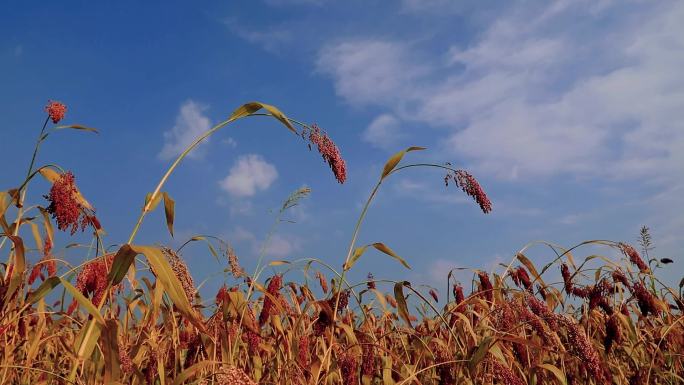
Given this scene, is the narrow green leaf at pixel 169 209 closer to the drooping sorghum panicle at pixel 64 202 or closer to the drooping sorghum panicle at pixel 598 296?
the drooping sorghum panicle at pixel 64 202

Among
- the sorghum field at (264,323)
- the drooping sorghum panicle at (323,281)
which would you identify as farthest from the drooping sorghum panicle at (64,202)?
the drooping sorghum panicle at (323,281)

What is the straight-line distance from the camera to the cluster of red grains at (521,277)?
407 centimetres

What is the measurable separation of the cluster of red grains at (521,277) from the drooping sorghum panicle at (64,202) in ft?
9.47

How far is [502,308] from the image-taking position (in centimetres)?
329

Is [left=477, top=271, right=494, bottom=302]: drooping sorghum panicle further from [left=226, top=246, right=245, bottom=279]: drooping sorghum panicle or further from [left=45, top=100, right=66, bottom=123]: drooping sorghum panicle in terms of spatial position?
[left=45, top=100, right=66, bottom=123]: drooping sorghum panicle

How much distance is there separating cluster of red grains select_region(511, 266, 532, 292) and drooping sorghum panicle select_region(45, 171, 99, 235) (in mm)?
2888

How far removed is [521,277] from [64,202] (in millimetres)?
2992

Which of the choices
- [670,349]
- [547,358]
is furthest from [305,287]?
[670,349]

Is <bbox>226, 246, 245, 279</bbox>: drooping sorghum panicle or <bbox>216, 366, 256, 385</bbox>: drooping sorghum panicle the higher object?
<bbox>226, 246, 245, 279</bbox>: drooping sorghum panicle

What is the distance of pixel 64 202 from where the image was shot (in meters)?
2.41

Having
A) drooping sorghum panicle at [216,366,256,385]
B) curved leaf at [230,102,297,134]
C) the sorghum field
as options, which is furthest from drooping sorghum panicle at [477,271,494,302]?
drooping sorghum panicle at [216,366,256,385]

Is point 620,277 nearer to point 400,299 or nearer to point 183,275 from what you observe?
point 400,299

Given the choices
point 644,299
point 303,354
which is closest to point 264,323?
point 303,354

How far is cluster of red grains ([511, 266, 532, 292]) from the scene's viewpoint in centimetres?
407
